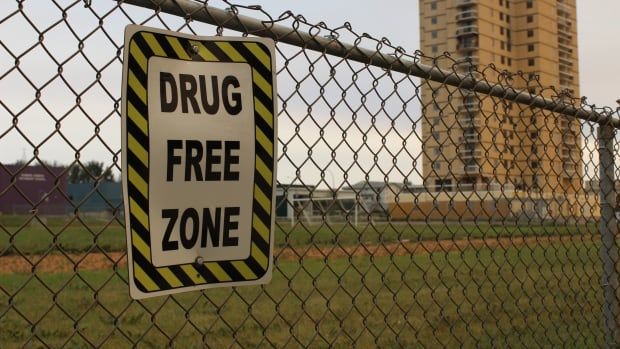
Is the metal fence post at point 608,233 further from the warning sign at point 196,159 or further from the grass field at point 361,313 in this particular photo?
the warning sign at point 196,159

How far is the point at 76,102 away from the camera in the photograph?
1805mm

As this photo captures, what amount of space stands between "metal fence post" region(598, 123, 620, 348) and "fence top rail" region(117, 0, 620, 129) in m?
0.28

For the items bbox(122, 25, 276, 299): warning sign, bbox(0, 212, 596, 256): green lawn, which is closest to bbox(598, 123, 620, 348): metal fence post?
bbox(0, 212, 596, 256): green lawn

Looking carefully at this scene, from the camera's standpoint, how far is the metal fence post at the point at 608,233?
4.16m

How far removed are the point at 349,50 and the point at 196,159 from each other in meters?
1.00

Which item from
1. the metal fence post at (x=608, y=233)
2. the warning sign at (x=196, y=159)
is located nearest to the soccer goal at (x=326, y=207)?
the warning sign at (x=196, y=159)

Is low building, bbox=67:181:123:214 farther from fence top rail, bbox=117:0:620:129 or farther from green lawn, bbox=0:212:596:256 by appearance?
fence top rail, bbox=117:0:620:129

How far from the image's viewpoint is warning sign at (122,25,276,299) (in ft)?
6.11

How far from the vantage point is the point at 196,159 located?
1936 millimetres

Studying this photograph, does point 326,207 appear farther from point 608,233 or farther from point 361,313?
point 608,233

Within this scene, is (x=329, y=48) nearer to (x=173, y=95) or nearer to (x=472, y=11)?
(x=173, y=95)

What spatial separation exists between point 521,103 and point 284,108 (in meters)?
1.86

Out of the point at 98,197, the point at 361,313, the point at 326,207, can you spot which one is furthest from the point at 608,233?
the point at 98,197

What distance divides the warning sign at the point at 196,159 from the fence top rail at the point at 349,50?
5.9 inches
